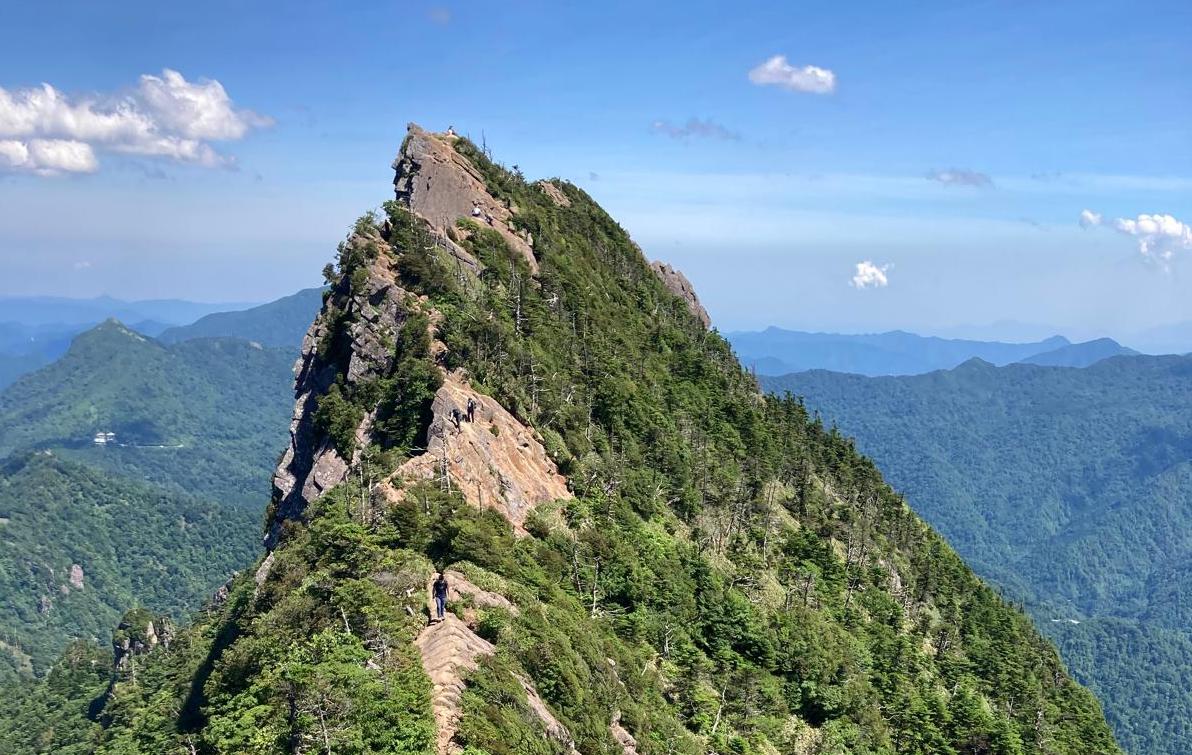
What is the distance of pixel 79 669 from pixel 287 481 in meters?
76.7

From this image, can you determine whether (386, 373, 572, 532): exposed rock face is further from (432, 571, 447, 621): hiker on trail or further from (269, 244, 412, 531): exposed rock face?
(432, 571, 447, 621): hiker on trail

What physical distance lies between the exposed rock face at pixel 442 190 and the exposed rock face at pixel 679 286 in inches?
1803

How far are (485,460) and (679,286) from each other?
9955 cm

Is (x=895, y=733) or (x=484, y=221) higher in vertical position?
(x=484, y=221)

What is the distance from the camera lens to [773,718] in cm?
6106

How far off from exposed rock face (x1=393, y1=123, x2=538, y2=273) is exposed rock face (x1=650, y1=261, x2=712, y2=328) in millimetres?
45805

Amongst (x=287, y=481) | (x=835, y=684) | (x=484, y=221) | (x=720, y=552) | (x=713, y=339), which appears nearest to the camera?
(x=835, y=684)

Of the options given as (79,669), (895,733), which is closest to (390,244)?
(895,733)

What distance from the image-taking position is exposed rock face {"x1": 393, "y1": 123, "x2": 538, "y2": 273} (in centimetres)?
10181

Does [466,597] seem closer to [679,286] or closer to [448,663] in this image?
[448,663]

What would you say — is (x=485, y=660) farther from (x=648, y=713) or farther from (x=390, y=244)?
(x=390, y=244)

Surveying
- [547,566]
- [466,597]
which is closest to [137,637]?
[547,566]

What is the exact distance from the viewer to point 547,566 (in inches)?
2244

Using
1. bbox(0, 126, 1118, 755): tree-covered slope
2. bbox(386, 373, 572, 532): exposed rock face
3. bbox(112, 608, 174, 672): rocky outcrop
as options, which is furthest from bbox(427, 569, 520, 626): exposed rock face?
bbox(112, 608, 174, 672): rocky outcrop
